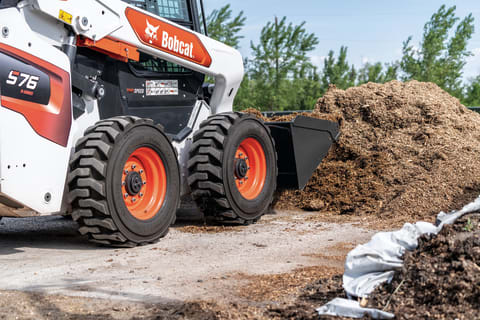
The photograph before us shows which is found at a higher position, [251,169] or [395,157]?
[395,157]

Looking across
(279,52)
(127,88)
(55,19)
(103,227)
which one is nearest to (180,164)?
(127,88)

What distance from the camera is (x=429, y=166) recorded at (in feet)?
26.9

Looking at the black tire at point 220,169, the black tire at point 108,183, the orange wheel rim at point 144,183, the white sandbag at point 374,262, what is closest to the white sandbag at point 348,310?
the white sandbag at point 374,262

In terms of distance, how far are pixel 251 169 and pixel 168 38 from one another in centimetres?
190

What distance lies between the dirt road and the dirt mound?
909 millimetres

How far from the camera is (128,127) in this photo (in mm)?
5746

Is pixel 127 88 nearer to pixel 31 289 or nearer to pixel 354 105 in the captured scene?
pixel 31 289

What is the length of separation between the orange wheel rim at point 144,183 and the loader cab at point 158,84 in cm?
64

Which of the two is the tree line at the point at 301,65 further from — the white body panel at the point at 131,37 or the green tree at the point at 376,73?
the white body panel at the point at 131,37

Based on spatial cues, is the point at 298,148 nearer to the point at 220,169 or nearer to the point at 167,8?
the point at 220,169

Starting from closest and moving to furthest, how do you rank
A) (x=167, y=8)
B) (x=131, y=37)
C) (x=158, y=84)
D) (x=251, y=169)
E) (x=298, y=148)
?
(x=131, y=37) < (x=158, y=84) < (x=167, y=8) < (x=251, y=169) < (x=298, y=148)

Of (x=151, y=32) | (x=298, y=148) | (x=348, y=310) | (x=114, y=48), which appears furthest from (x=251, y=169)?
(x=348, y=310)

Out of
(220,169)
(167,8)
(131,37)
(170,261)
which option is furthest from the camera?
(167,8)

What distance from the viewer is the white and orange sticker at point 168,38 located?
21.0 ft
